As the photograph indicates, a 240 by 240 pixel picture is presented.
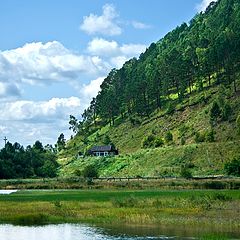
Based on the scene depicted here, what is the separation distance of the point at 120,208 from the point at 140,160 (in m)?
84.5

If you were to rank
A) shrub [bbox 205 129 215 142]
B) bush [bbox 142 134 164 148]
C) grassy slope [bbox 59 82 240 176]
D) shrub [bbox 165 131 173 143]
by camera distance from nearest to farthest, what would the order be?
grassy slope [bbox 59 82 240 176] < shrub [bbox 205 129 215 142] < shrub [bbox 165 131 173 143] < bush [bbox 142 134 164 148]

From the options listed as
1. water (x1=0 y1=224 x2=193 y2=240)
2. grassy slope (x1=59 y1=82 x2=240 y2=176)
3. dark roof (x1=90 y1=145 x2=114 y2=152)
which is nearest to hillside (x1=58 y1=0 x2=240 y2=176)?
grassy slope (x1=59 y1=82 x2=240 y2=176)

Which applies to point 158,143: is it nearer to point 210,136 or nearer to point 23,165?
point 210,136

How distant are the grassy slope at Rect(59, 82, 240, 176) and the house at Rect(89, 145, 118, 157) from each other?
10.1 feet

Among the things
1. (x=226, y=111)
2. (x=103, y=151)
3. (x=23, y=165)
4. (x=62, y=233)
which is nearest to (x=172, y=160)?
(x=226, y=111)

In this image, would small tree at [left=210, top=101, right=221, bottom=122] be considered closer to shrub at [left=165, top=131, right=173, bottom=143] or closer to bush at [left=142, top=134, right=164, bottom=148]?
shrub at [left=165, top=131, right=173, bottom=143]

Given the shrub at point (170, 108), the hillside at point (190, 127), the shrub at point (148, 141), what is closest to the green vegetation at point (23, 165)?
the hillside at point (190, 127)

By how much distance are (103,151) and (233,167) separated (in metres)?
70.4

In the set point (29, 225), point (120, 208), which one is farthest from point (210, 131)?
point (29, 225)

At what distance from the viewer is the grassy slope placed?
137875 mm

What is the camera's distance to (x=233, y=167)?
121250mm

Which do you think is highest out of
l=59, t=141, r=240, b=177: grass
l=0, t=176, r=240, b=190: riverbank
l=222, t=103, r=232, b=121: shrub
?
l=222, t=103, r=232, b=121: shrub

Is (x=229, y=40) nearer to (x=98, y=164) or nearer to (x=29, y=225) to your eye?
(x=98, y=164)

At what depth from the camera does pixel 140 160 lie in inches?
6009
